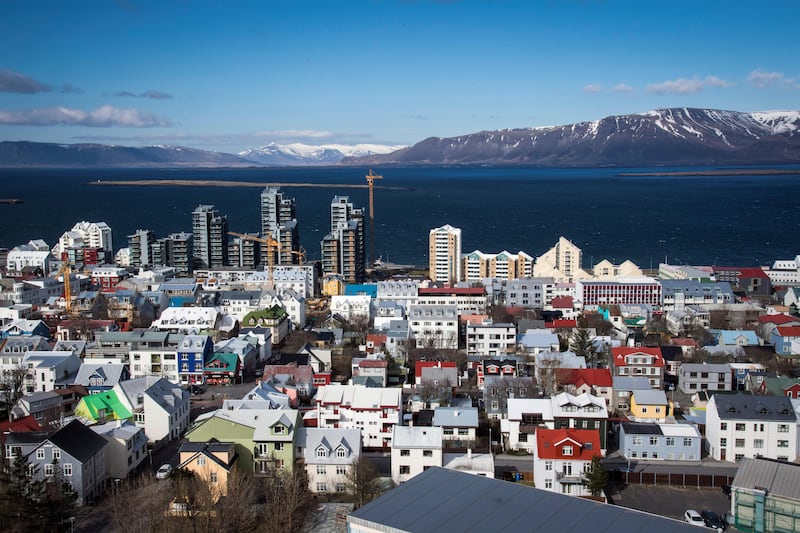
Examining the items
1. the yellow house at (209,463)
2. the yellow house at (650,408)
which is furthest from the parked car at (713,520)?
the yellow house at (209,463)

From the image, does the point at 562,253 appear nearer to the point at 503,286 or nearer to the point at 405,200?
the point at 503,286

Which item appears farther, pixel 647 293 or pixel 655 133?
pixel 655 133

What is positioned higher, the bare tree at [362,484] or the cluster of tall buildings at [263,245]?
the cluster of tall buildings at [263,245]

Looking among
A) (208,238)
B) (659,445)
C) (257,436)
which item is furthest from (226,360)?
(208,238)

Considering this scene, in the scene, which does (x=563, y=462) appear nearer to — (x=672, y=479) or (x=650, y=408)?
(x=672, y=479)

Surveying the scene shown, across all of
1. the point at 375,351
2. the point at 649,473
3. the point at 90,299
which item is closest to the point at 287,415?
the point at 649,473

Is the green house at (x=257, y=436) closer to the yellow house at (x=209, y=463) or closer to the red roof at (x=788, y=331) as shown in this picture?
the yellow house at (x=209, y=463)
